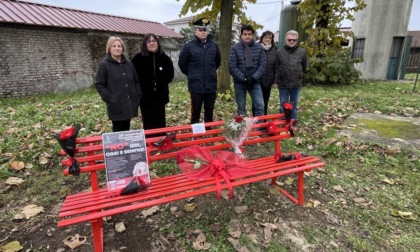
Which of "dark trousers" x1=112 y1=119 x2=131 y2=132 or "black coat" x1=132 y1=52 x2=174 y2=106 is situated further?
"black coat" x1=132 y1=52 x2=174 y2=106

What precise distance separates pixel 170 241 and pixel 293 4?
1399 cm

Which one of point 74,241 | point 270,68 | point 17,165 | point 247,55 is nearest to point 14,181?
point 17,165

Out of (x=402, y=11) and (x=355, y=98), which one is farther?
(x=402, y=11)

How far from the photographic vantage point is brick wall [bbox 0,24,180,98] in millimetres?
9828

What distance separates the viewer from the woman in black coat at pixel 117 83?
3.63 metres

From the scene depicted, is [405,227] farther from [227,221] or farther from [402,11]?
[402,11]

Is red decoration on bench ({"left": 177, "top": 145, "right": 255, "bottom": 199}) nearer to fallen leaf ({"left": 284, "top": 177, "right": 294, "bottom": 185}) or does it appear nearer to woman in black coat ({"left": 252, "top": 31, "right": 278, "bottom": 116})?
fallen leaf ({"left": 284, "top": 177, "right": 294, "bottom": 185})

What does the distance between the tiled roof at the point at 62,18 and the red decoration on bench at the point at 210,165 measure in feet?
32.4

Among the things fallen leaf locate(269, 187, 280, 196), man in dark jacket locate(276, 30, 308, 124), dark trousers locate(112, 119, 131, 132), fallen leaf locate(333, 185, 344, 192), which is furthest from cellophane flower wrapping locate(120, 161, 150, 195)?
man in dark jacket locate(276, 30, 308, 124)

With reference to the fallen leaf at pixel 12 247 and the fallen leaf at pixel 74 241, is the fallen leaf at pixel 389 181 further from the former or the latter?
the fallen leaf at pixel 12 247

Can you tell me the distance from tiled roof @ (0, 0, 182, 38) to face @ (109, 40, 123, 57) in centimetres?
829

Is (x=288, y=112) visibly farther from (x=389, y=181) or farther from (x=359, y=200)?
(x=389, y=181)

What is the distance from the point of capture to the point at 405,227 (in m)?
2.96

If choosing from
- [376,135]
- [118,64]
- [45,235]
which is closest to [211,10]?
[118,64]
